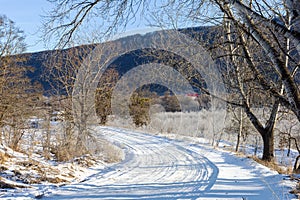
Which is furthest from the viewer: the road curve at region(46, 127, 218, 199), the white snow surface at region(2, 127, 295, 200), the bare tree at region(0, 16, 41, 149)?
the bare tree at region(0, 16, 41, 149)

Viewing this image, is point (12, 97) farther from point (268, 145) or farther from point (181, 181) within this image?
point (268, 145)

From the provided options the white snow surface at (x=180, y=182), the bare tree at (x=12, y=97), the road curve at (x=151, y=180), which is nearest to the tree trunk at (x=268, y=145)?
the white snow surface at (x=180, y=182)

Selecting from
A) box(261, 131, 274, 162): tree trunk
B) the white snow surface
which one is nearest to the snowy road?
the white snow surface

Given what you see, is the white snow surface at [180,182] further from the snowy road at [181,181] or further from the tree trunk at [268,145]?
the tree trunk at [268,145]

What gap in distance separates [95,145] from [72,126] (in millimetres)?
1352

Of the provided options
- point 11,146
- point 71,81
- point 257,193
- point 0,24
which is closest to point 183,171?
point 257,193

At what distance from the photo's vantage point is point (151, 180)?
7.21 m

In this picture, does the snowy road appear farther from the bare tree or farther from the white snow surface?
the bare tree

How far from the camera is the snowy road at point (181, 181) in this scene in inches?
225

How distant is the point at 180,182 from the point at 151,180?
752 millimetres

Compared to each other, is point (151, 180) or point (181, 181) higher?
point (181, 181)

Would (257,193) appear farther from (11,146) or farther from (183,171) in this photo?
(11,146)

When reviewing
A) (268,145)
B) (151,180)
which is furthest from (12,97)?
(268,145)

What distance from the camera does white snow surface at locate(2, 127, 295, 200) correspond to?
5688mm
